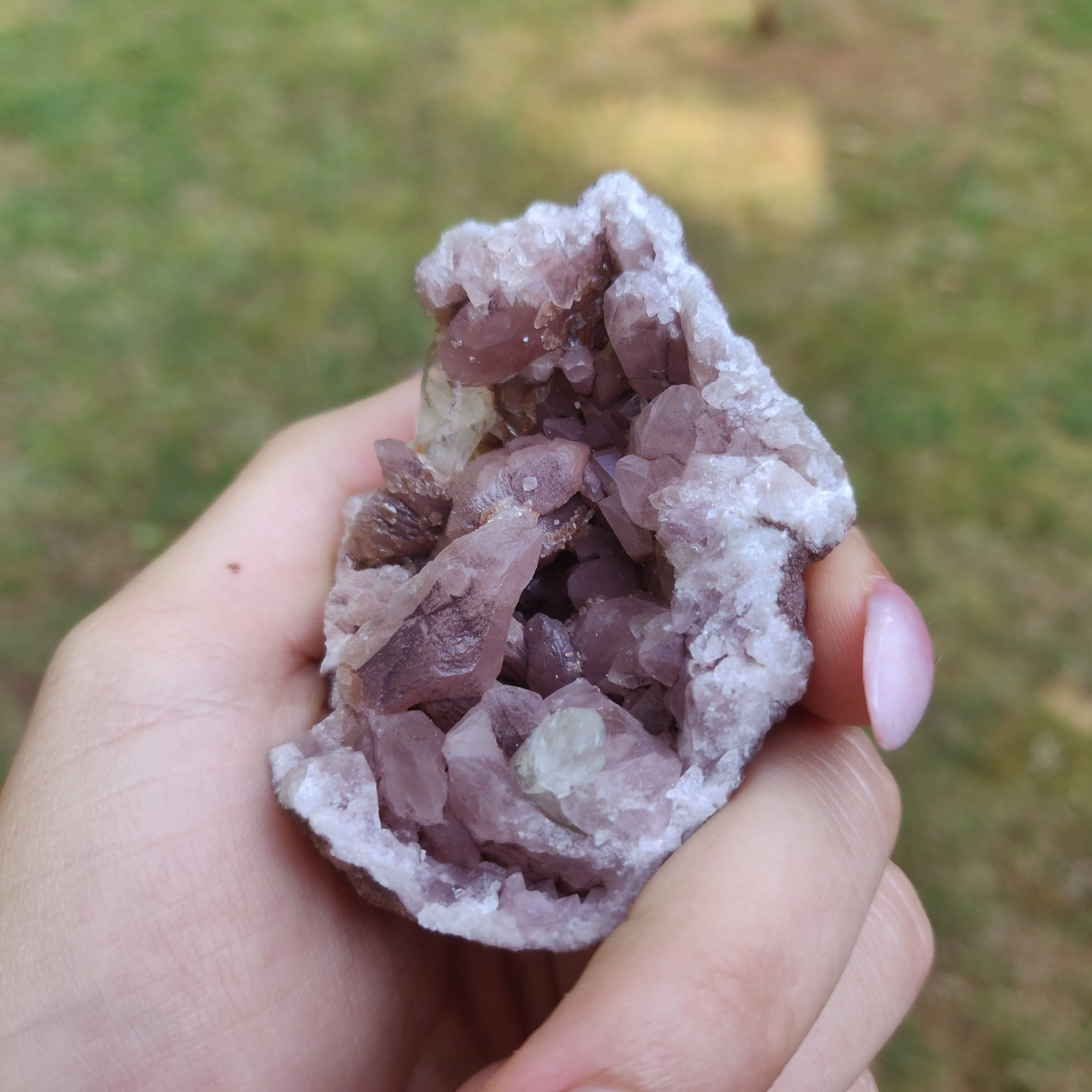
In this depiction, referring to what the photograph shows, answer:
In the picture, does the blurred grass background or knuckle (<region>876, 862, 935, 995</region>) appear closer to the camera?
knuckle (<region>876, 862, 935, 995</region>)

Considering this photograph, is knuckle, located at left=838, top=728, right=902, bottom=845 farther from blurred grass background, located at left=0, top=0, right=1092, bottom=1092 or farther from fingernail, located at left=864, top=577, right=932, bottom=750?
blurred grass background, located at left=0, top=0, right=1092, bottom=1092

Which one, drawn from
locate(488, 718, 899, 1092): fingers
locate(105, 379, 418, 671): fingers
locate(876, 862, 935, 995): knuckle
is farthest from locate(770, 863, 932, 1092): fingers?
locate(105, 379, 418, 671): fingers

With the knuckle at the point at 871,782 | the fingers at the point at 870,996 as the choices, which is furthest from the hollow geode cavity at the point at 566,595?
the fingers at the point at 870,996

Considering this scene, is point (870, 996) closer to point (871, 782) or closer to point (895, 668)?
point (871, 782)

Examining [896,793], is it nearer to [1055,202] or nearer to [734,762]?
[734,762]

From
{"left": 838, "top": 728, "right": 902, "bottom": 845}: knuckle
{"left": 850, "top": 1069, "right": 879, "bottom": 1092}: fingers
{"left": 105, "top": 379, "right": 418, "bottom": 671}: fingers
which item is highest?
{"left": 105, "top": 379, "right": 418, "bottom": 671}: fingers

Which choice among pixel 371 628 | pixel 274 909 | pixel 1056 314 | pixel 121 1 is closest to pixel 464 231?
pixel 371 628

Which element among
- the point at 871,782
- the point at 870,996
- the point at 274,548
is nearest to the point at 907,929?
the point at 870,996
